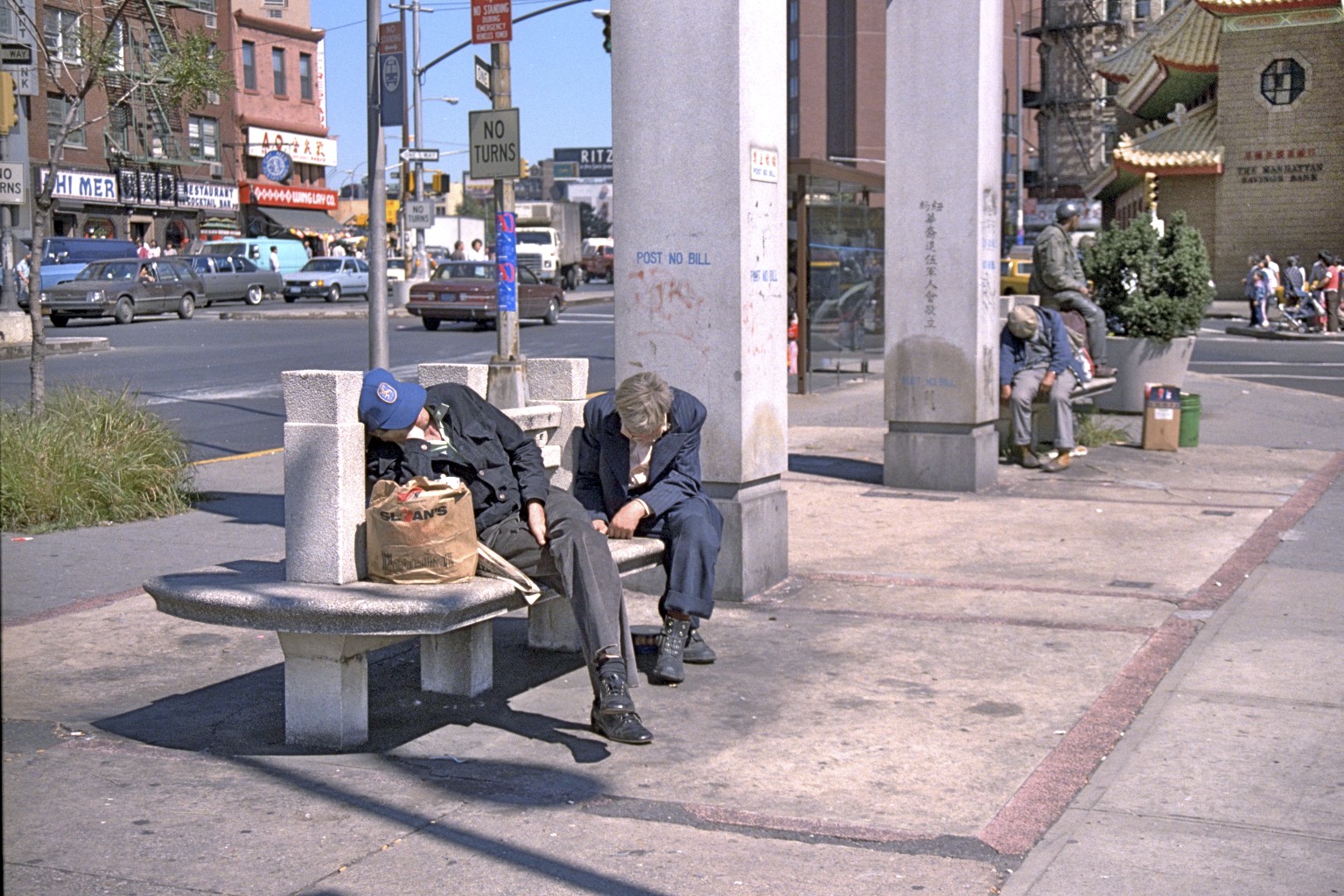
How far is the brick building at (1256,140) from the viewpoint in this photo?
45.6m

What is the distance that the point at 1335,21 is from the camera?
44.9m

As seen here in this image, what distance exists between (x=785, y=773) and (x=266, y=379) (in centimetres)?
1707

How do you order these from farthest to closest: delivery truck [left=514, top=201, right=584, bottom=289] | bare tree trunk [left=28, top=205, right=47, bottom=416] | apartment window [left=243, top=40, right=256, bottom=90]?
apartment window [left=243, top=40, right=256, bottom=90], delivery truck [left=514, top=201, right=584, bottom=289], bare tree trunk [left=28, top=205, right=47, bottom=416]

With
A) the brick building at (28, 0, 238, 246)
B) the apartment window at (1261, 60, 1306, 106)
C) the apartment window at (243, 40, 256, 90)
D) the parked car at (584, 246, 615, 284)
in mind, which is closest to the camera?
the apartment window at (1261, 60, 1306, 106)

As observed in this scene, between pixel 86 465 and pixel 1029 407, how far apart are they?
6.95 meters

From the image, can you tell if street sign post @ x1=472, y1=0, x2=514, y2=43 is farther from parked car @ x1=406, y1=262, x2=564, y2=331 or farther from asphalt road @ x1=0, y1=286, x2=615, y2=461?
parked car @ x1=406, y1=262, x2=564, y2=331

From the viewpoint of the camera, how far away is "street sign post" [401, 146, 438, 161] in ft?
84.7

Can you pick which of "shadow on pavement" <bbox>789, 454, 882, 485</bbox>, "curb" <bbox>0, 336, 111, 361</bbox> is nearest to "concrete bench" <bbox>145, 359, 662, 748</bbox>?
"shadow on pavement" <bbox>789, 454, 882, 485</bbox>

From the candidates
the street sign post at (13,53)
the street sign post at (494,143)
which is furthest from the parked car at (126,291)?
the street sign post at (494,143)

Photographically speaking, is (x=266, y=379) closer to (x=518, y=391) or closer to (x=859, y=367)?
(x=859, y=367)

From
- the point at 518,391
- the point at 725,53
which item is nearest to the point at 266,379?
the point at 518,391

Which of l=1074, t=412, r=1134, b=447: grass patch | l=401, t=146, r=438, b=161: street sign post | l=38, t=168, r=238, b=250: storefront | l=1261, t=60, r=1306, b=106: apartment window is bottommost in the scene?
l=1074, t=412, r=1134, b=447: grass patch

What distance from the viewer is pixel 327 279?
47.6 meters

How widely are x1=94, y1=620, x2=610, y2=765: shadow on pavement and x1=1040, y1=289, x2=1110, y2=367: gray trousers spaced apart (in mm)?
8597
